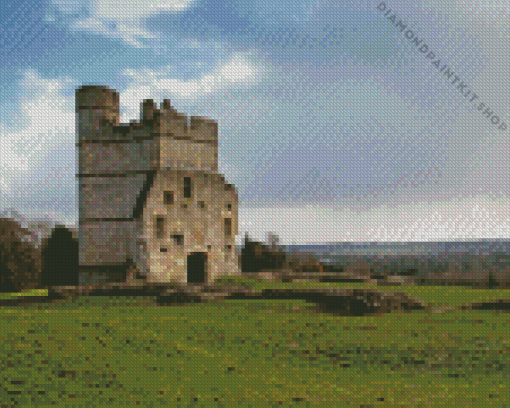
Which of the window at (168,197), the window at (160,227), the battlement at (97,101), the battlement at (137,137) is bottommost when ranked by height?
the window at (160,227)

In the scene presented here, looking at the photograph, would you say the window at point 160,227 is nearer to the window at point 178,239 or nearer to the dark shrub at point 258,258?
the window at point 178,239

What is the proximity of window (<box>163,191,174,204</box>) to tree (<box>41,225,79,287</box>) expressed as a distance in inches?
467

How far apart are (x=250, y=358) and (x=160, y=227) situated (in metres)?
17.8

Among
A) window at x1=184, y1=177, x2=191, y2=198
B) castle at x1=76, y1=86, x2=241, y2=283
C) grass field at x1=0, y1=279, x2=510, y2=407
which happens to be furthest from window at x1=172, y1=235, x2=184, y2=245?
grass field at x1=0, y1=279, x2=510, y2=407

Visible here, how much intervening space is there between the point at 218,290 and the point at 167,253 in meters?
7.07

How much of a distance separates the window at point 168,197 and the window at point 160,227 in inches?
34.2

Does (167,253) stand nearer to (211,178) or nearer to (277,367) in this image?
(211,178)

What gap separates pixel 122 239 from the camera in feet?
109

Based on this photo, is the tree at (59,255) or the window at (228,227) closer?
the window at (228,227)

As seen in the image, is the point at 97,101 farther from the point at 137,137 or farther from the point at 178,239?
the point at 178,239

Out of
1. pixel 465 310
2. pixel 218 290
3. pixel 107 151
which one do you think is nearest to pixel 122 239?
pixel 107 151

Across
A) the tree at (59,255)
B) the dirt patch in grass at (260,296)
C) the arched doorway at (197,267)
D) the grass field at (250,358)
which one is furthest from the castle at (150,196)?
the grass field at (250,358)

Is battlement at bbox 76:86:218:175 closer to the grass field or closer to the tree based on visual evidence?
the tree

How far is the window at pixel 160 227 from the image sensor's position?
32.7 metres
